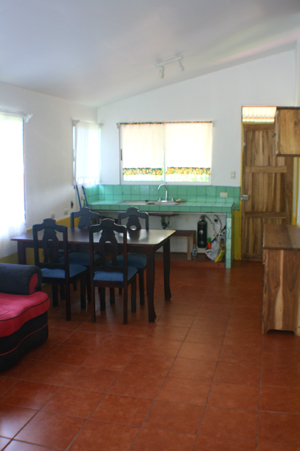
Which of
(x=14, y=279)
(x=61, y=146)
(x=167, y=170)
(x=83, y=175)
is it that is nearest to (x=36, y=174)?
(x=61, y=146)

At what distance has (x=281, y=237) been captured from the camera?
14.1 ft

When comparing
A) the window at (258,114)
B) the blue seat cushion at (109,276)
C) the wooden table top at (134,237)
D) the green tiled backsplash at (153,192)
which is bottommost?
the blue seat cushion at (109,276)

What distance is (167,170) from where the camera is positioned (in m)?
7.05

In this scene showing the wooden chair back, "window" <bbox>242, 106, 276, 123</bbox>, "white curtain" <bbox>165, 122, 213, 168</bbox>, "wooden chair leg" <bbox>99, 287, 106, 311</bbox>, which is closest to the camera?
the wooden chair back

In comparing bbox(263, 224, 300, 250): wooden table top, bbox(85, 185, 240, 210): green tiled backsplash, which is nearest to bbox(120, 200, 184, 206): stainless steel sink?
bbox(85, 185, 240, 210): green tiled backsplash

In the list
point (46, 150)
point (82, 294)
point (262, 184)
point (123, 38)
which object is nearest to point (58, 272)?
point (82, 294)

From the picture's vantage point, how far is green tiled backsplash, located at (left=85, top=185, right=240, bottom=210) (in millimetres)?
6839

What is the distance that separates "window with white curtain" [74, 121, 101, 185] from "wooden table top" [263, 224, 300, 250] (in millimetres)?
2993

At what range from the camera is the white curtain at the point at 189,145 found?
6.82 m

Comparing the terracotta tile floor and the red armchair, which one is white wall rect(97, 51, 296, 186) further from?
the red armchair

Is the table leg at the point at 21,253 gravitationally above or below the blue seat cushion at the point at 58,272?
above

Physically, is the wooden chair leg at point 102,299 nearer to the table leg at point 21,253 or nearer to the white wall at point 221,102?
the table leg at point 21,253

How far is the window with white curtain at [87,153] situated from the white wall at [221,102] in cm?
29

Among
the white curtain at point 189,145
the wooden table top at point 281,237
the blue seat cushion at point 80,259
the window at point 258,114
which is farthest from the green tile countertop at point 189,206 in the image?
the blue seat cushion at point 80,259
